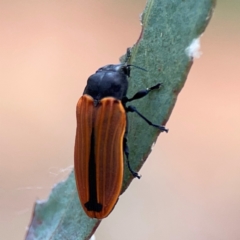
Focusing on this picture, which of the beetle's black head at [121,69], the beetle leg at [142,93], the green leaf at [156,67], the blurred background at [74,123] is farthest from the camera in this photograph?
the blurred background at [74,123]

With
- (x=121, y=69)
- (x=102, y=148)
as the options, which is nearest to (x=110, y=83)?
(x=121, y=69)

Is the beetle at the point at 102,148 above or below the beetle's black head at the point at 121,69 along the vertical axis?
below

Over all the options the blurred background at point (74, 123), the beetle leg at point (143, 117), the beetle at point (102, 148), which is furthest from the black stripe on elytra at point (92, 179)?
the blurred background at point (74, 123)

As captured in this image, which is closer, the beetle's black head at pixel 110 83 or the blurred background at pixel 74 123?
the beetle's black head at pixel 110 83

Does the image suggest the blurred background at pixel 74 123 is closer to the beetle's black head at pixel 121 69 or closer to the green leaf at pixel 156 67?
the beetle's black head at pixel 121 69

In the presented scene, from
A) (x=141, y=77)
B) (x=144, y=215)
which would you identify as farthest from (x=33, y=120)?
(x=141, y=77)

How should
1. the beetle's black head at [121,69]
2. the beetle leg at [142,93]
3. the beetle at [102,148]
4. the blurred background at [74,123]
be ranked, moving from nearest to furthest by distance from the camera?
the beetle leg at [142,93], the beetle at [102,148], the beetle's black head at [121,69], the blurred background at [74,123]

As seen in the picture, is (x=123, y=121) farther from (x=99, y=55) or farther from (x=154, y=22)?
(x=99, y=55)
